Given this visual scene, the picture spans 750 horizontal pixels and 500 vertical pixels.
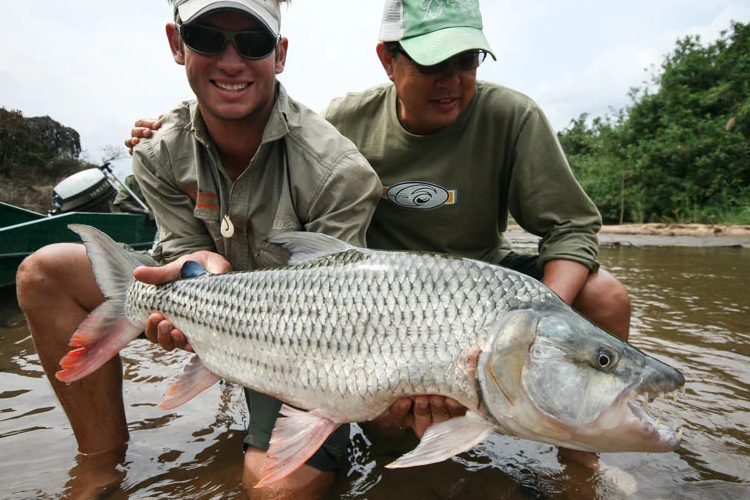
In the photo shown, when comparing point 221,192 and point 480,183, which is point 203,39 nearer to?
point 221,192

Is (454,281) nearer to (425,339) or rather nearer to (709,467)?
(425,339)

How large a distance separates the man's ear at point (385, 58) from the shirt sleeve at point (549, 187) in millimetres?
822

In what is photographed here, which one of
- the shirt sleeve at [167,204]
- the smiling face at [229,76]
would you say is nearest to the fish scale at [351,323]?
the shirt sleeve at [167,204]

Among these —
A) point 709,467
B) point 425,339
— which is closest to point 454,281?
point 425,339

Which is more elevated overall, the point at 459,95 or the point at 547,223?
the point at 459,95

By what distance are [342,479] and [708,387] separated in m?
2.29

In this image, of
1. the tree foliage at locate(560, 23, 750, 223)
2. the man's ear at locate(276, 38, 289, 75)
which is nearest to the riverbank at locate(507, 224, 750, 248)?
the tree foliage at locate(560, 23, 750, 223)

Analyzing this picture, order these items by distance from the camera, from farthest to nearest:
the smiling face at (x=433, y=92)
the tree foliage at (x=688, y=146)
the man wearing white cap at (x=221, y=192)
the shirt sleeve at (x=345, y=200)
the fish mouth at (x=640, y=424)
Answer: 1. the tree foliage at (x=688, y=146)
2. the smiling face at (x=433, y=92)
3. the shirt sleeve at (x=345, y=200)
4. the man wearing white cap at (x=221, y=192)
5. the fish mouth at (x=640, y=424)

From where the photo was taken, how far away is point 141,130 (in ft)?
10.2

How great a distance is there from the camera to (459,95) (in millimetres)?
2797

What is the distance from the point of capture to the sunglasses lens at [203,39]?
101 inches

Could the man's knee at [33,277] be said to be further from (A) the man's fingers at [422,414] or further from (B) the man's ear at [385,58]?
(B) the man's ear at [385,58]

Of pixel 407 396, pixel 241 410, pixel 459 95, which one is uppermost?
pixel 459 95

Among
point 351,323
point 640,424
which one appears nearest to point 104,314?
point 351,323
